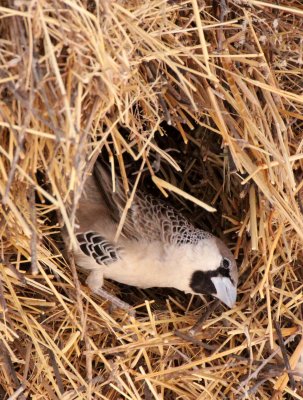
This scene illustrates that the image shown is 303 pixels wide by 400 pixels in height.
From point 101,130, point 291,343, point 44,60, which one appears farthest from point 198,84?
point 291,343

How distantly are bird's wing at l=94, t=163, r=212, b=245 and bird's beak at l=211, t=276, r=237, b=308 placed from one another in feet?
0.55

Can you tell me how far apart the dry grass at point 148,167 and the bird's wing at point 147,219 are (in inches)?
5.8

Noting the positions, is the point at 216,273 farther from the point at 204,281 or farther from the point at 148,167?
the point at 148,167

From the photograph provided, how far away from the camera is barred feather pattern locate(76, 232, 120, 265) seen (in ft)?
7.98

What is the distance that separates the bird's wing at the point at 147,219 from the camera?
248 cm

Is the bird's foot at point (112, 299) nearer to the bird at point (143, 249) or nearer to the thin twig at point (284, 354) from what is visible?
the bird at point (143, 249)

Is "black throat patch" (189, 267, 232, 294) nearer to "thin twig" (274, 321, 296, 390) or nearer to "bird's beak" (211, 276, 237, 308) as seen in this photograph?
"bird's beak" (211, 276, 237, 308)

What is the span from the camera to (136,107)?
2.11 m

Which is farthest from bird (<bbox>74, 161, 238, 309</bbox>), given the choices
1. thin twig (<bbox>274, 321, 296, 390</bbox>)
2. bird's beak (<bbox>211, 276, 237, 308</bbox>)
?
thin twig (<bbox>274, 321, 296, 390</bbox>)

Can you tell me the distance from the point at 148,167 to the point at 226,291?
49cm

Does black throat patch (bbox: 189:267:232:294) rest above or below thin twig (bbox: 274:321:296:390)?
above

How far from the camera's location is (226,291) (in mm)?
2445

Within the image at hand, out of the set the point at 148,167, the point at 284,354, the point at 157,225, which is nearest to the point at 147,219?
the point at 157,225

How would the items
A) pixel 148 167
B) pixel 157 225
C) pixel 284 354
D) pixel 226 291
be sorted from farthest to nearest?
pixel 157 225 < pixel 226 291 < pixel 284 354 < pixel 148 167
